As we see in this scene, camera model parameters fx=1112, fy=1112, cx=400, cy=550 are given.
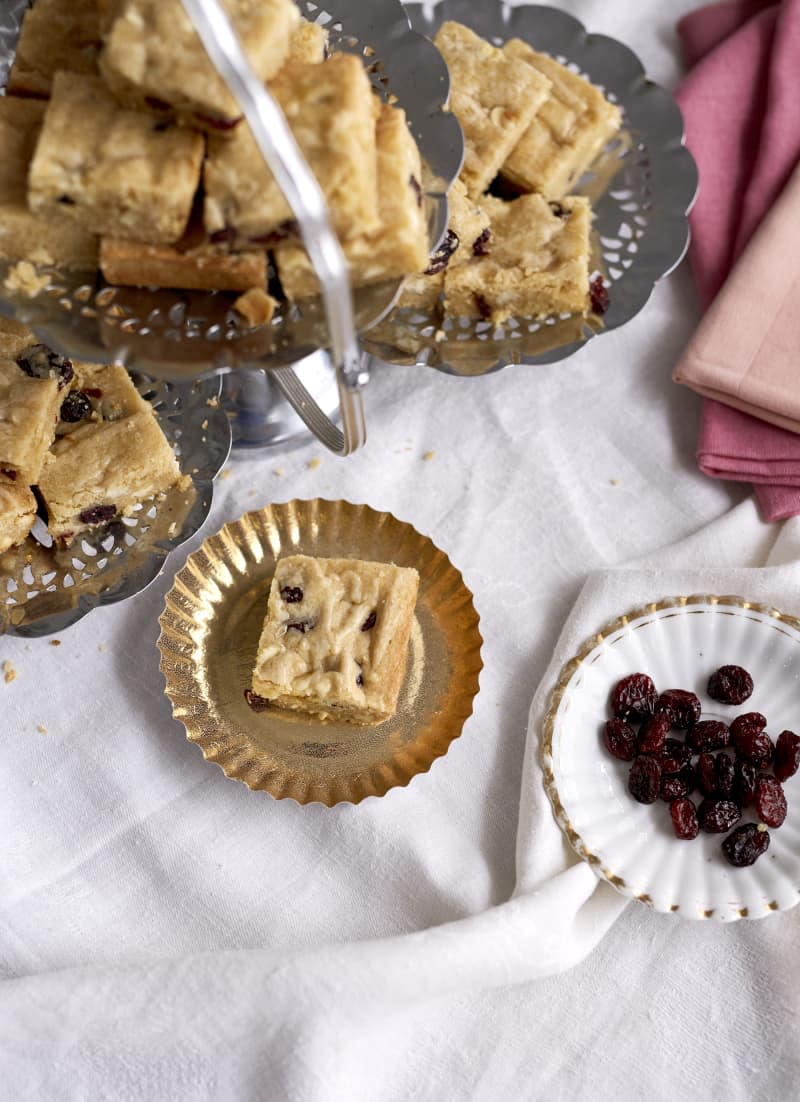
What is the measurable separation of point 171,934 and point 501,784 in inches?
31.0

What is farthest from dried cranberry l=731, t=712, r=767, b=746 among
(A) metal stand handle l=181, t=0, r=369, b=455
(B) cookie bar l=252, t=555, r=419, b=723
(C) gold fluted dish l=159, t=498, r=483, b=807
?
(A) metal stand handle l=181, t=0, r=369, b=455

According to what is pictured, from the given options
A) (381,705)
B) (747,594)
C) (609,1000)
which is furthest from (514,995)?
(747,594)

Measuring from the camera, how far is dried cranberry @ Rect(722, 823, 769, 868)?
2285 millimetres

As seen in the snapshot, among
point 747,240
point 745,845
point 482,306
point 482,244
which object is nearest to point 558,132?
point 482,244

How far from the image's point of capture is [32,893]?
2410 millimetres

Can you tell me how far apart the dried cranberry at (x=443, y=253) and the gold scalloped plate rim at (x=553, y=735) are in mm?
895

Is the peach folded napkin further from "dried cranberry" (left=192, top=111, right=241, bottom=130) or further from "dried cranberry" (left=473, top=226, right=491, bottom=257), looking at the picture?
"dried cranberry" (left=192, top=111, right=241, bottom=130)

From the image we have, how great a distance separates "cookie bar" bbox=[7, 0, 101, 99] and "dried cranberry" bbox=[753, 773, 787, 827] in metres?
1.87

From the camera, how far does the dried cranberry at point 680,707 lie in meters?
2.45

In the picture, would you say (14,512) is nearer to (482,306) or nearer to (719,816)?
(482,306)

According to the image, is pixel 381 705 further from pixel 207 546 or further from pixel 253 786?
pixel 207 546

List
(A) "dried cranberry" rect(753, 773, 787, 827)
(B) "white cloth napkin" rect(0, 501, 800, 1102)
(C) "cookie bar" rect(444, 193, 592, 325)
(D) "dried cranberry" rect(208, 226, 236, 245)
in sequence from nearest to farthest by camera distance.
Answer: (D) "dried cranberry" rect(208, 226, 236, 245), (B) "white cloth napkin" rect(0, 501, 800, 1102), (A) "dried cranberry" rect(753, 773, 787, 827), (C) "cookie bar" rect(444, 193, 592, 325)

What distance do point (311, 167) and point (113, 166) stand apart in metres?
0.29

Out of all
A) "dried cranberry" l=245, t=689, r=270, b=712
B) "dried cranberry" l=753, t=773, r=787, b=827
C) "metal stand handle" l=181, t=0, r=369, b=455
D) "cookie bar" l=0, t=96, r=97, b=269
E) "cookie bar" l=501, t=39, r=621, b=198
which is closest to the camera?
"metal stand handle" l=181, t=0, r=369, b=455
